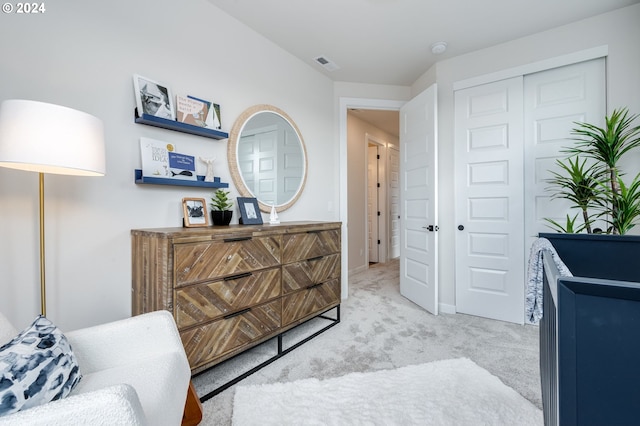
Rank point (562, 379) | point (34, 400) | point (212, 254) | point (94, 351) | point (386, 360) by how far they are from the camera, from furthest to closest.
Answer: point (386, 360), point (212, 254), point (94, 351), point (34, 400), point (562, 379)

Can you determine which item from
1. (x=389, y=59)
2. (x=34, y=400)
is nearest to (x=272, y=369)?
(x=34, y=400)

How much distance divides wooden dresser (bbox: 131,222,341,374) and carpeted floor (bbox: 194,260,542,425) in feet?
0.78

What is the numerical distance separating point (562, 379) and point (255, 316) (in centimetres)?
159

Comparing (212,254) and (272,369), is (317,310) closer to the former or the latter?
(272,369)

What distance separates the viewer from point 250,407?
57.3 inches

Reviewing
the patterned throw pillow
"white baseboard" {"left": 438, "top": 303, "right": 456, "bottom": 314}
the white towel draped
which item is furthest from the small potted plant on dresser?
"white baseboard" {"left": 438, "top": 303, "right": 456, "bottom": 314}

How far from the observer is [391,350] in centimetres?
208

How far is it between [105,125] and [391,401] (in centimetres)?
222

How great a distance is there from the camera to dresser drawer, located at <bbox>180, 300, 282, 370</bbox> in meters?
1.48

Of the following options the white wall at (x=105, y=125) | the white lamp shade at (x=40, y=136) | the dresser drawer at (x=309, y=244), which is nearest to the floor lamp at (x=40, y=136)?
the white lamp shade at (x=40, y=136)

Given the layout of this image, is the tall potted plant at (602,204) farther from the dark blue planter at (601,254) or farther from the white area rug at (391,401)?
the white area rug at (391,401)

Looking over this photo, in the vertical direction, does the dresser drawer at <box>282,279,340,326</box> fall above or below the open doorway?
below

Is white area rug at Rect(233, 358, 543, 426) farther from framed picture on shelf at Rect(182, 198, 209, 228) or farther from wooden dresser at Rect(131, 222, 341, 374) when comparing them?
framed picture on shelf at Rect(182, 198, 209, 228)

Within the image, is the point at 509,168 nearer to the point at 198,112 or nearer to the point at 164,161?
the point at 198,112
